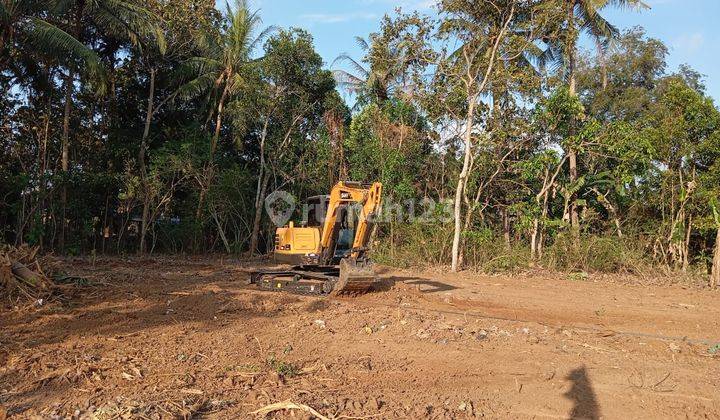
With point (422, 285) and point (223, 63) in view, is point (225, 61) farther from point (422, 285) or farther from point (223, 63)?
point (422, 285)

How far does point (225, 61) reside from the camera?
21.2 meters

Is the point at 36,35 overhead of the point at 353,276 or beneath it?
overhead

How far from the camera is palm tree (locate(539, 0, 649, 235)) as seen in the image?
15.8 metres

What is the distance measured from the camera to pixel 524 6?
15531mm

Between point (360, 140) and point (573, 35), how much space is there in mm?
7849

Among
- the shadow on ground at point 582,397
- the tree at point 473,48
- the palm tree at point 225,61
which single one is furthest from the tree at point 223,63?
the shadow on ground at point 582,397

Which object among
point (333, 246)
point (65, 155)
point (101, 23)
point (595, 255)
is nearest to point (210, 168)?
point (65, 155)

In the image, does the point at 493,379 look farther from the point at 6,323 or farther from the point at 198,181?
the point at 198,181

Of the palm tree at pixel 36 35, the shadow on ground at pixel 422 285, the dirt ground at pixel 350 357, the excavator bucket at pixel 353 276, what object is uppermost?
the palm tree at pixel 36 35

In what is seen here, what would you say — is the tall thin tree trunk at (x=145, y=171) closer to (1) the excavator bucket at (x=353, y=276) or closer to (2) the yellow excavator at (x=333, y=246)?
(2) the yellow excavator at (x=333, y=246)

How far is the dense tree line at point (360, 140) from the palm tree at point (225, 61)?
3.3 inches

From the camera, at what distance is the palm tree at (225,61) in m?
20.6

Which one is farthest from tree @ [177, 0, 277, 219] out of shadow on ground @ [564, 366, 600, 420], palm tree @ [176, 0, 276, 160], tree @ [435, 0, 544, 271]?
shadow on ground @ [564, 366, 600, 420]

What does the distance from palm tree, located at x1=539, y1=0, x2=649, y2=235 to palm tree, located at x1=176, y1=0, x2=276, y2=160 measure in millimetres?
10786
